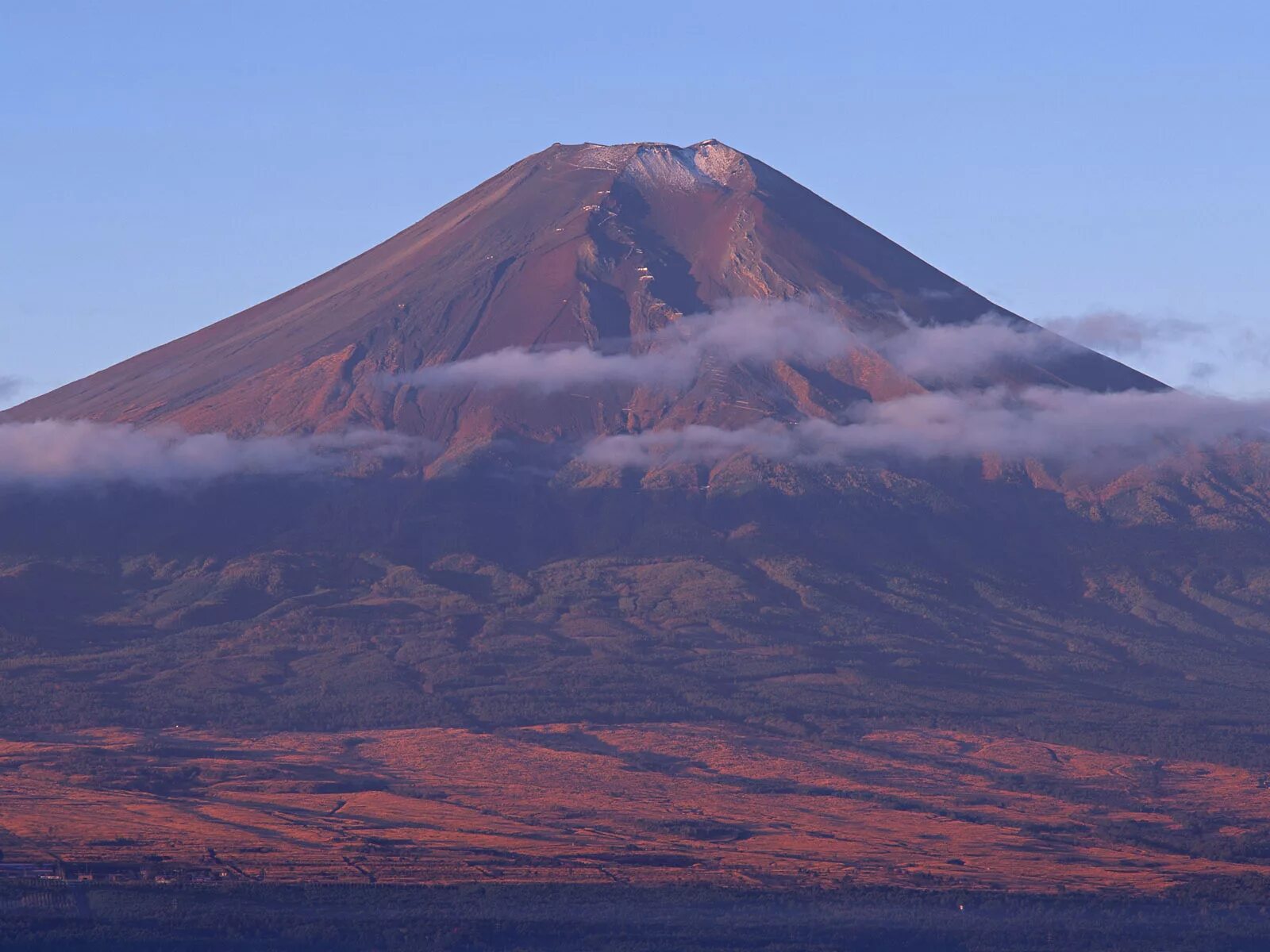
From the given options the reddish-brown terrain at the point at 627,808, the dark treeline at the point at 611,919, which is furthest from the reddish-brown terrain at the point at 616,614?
the dark treeline at the point at 611,919

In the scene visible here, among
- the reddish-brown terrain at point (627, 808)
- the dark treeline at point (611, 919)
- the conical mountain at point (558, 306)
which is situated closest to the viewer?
the dark treeline at point (611, 919)

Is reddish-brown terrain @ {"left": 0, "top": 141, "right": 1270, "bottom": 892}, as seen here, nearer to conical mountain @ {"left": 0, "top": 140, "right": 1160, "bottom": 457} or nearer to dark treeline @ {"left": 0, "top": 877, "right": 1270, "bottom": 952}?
conical mountain @ {"left": 0, "top": 140, "right": 1160, "bottom": 457}

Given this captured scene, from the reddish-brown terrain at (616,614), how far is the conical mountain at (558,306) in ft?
1.29

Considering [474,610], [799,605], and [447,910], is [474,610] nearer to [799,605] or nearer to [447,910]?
[799,605]

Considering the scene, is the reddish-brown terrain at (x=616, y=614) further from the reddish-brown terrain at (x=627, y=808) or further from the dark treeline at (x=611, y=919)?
the dark treeline at (x=611, y=919)

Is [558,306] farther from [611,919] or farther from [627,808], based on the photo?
[611,919]

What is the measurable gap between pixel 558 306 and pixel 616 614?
42.7m

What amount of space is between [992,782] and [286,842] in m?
35.4

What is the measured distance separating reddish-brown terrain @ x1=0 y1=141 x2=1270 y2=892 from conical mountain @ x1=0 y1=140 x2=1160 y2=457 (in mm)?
393

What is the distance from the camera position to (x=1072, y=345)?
591ft

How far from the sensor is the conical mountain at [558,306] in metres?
160

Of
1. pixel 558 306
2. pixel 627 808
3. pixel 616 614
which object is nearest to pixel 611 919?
pixel 627 808

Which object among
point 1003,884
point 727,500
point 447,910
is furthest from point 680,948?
point 727,500

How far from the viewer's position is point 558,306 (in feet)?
553
